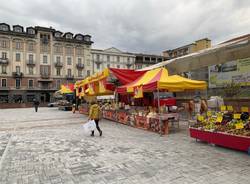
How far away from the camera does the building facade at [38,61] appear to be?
1863 inches

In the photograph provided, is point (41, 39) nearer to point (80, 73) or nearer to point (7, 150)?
point (80, 73)

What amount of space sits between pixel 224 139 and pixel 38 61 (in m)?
51.7

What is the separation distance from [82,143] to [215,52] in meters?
5.15

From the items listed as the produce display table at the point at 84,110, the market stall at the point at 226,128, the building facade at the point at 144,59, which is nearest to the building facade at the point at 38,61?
the building facade at the point at 144,59

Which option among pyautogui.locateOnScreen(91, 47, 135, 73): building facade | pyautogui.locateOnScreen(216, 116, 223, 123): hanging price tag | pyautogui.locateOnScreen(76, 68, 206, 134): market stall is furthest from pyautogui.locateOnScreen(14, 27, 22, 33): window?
pyautogui.locateOnScreen(216, 116, 223, 123): hanging price tag

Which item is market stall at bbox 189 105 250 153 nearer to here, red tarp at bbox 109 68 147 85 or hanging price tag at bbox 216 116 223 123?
hanging price tag at bbox 216 116 223 123

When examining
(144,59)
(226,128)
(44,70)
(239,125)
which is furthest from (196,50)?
(44,70)

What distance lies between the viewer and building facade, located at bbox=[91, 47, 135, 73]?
61250 millimetres

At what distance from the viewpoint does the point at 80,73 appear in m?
56.2

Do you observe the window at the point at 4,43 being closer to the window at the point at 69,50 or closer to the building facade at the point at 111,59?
the window at the point at 69,50

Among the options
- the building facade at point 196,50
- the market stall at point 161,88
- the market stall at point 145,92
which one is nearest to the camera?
the market stall at point 161,88

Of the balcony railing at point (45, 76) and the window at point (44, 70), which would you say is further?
the window at point (44, 70)

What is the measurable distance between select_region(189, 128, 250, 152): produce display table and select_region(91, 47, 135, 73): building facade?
5599cm

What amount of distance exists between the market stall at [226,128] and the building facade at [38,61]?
161ft
